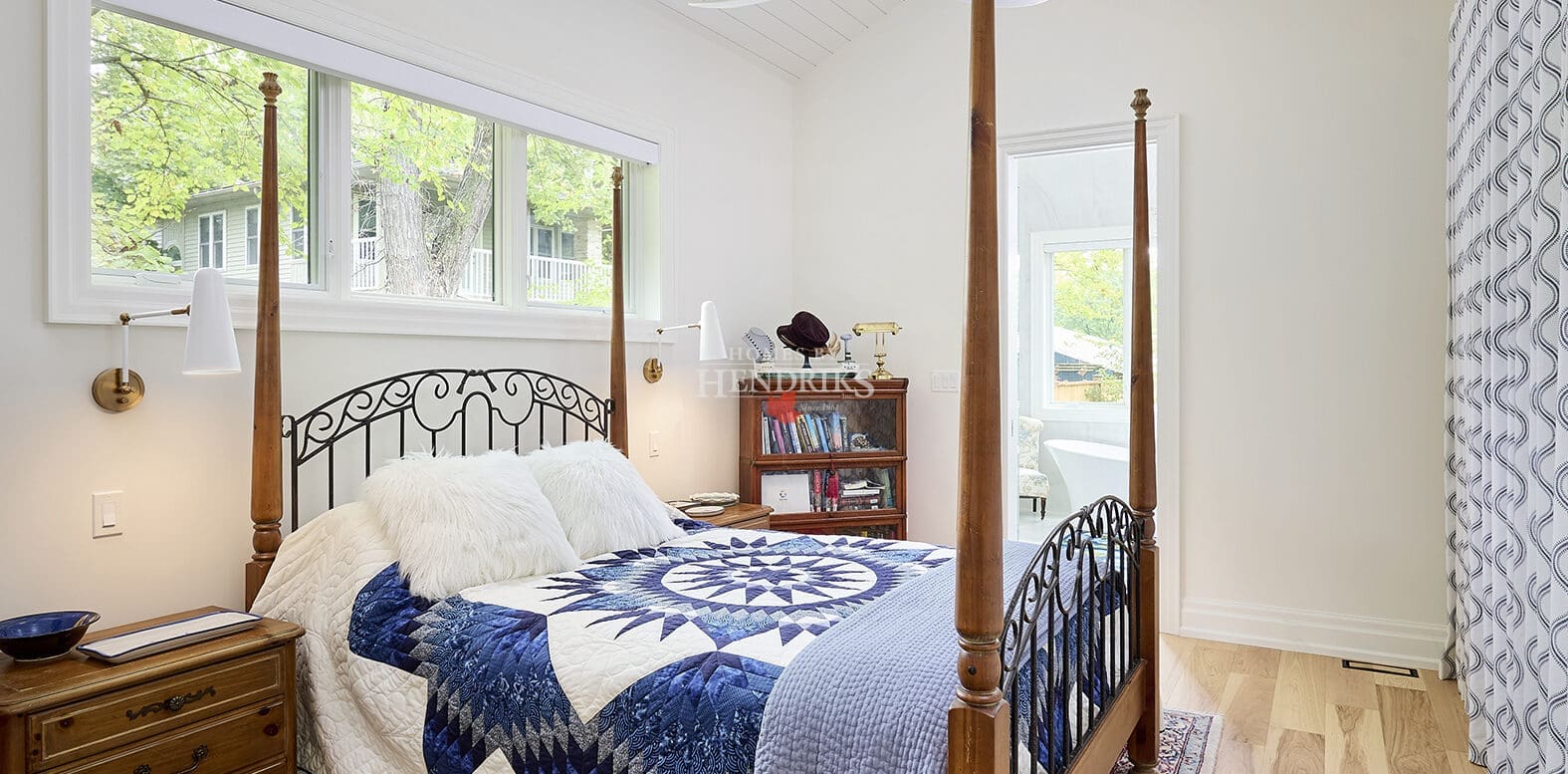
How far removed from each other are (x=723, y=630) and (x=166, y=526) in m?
1.52

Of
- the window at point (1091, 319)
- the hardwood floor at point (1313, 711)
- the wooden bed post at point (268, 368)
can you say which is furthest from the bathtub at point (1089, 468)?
the wooden bed post at point (268, 368)

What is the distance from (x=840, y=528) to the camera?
436 cm

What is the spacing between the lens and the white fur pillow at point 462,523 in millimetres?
2295

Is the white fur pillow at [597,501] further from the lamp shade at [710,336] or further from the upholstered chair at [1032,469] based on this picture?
the upholstered chair at [1032,469]

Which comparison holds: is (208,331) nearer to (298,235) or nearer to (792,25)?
(298,235)

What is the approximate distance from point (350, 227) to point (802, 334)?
2070 millimetres

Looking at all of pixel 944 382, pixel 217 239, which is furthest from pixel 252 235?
pixel 944 382

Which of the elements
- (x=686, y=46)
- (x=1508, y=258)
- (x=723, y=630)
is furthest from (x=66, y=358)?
(x=1508, y=258)

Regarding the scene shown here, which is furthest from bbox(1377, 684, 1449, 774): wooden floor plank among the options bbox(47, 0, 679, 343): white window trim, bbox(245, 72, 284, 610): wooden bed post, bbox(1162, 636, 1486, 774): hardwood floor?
bbox(245, 72, 284, 610): wooden bed post

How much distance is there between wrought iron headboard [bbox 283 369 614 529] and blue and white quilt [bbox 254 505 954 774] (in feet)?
1.10

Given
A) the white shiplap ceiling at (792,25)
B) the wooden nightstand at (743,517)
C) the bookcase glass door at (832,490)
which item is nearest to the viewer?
the wooden nightstand at (743,517)

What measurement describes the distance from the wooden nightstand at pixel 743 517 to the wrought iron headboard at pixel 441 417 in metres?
0.56

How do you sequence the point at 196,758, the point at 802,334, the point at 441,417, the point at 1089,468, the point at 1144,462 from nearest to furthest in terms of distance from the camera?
the point at 196,758 → the point at 1144,462 → the point at 441,417 → the point at 802,334 → the point at 1089,468

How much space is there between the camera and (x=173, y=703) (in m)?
1.96
